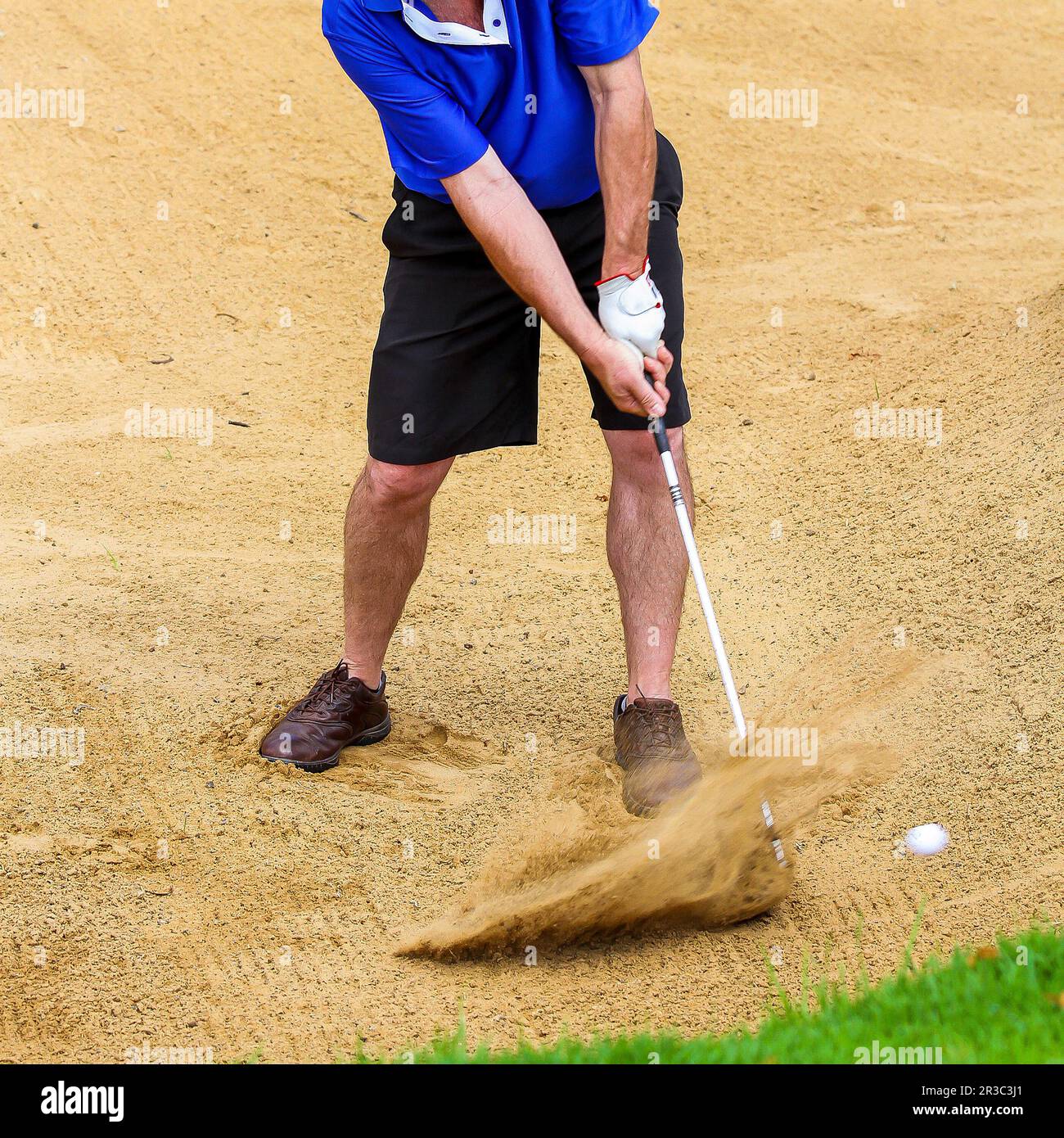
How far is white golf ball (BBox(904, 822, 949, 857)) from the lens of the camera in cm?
300

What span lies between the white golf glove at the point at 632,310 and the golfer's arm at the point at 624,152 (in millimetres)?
39

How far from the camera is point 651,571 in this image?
10.8 feet

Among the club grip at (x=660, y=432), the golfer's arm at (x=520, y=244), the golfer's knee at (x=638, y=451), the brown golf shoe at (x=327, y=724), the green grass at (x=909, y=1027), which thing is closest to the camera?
the green grass at (x=909, y=1027)

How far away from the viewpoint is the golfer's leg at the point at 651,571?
328cm

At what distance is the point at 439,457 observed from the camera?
319 cm

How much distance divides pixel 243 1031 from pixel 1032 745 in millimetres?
1942

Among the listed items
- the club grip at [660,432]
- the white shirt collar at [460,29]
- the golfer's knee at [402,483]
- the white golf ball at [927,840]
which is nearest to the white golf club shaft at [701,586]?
the club grip at [660,432]

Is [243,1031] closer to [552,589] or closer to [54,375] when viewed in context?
[552,589]

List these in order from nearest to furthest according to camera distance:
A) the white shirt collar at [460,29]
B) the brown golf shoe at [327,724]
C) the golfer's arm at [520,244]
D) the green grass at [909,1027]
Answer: the green grass at [909,1027] → the white shirt collar at [460,29] → the golfer's arm at [520,244] → the brown golf shoe at [327,724]

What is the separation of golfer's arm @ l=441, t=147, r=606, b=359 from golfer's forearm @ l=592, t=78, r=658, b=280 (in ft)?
0.43

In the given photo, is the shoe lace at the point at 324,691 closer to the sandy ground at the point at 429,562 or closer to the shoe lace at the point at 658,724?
the sandy ground at the point at 429,562

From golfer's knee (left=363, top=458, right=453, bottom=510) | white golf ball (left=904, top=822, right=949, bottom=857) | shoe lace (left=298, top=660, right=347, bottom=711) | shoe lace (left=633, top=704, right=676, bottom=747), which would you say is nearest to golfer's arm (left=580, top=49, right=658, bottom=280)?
golfer's knee (left=363, top=458, right=453, bottom=510)

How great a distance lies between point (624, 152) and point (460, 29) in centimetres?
41

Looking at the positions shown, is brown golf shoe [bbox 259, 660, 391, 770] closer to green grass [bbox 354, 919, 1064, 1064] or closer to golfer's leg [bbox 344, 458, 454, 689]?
golfer's leg [bbox 344, 458, 454, 689]
